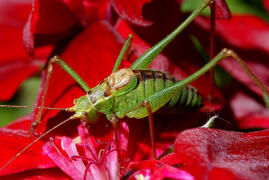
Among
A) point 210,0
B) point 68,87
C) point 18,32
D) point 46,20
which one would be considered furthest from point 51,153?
point 18,32

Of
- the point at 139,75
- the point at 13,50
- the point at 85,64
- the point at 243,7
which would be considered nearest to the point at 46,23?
the point at 85,64

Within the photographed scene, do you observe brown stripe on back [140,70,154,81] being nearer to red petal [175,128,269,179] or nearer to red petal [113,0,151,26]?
red petal [113,0,151,26]

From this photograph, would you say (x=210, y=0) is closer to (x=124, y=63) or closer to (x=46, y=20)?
(x=124, y=63)

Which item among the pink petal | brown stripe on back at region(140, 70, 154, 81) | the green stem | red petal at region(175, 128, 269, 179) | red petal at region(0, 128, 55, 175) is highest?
the green stem

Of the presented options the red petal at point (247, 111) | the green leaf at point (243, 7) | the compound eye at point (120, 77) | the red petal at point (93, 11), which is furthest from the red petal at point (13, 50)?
the red petal at point (247, 111)

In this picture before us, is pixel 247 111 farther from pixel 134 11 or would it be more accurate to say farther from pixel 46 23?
pixel 46 23

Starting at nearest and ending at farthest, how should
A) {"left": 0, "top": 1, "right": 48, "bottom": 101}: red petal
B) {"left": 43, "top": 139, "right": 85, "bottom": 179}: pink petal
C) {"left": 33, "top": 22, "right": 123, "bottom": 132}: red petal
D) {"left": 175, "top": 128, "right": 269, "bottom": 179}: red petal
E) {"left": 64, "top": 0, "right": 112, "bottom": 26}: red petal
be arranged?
{"left": 175, "top": 128, "right": 269, "bottom": 179}: red petal → {"left": 43, "top": 139, "right": 85, "bottom": 179}: pink petal → {"left": 33, "top": 22, "right": 123, "bottom": 132}: red petal → {"left": 64, "top": 0, "right": 112, "bottom": 26}: red petal → {"left": 0, "top": 1, "right": 48, "bottom": 101}: red petal

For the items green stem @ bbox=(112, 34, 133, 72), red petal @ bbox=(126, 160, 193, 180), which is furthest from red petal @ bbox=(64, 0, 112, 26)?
red petal @ bbox=(126, 160, 193, 180)
